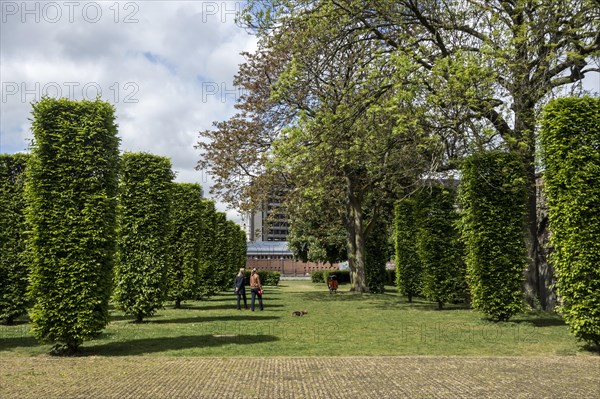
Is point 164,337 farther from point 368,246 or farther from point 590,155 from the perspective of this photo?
point 368,246

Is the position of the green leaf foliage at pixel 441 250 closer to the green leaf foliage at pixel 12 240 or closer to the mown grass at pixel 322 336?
the mown grass at pixel 322 336

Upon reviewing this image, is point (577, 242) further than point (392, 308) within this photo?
No

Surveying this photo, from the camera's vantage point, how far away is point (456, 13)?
59.9 ft

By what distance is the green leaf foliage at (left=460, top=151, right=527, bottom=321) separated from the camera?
15555 mm

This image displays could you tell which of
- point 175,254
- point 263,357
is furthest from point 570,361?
point 175,254

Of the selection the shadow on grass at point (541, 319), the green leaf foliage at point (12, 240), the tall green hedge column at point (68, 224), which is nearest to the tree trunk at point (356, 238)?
the shadow on grass at point (541, 319)

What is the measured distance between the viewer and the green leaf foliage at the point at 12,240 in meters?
15.1

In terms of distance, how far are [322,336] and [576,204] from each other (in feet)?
23.2

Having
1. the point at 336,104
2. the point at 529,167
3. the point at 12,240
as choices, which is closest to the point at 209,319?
the point at 12,240

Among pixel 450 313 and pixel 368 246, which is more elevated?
pixel 368 246

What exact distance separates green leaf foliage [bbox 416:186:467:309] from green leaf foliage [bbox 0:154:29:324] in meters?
15.0

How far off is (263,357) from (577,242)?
756 cm

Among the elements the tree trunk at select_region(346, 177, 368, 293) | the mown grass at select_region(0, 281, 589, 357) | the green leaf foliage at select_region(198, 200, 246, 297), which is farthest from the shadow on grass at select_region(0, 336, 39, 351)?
the tree trunk at select_region(346, 177, 368, 293)

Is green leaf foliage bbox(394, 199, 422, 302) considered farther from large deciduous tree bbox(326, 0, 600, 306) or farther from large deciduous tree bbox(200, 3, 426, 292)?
large deciduous tree bbox(326, 0, 600, 306)
